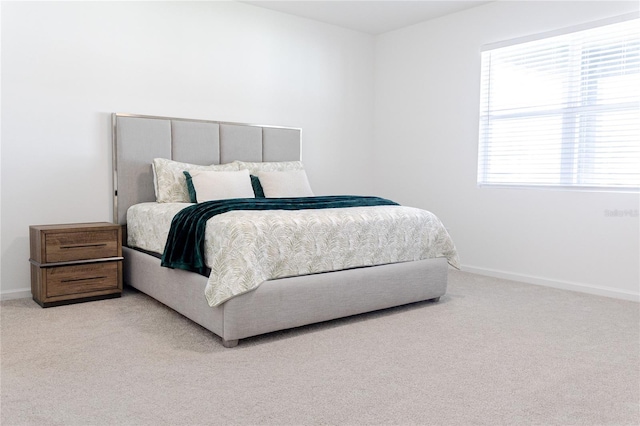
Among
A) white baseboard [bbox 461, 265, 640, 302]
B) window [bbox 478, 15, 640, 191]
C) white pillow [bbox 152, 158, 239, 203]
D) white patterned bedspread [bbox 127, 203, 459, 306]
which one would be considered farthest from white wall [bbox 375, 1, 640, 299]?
white pillow [bbox 152, 158, 239, 203]

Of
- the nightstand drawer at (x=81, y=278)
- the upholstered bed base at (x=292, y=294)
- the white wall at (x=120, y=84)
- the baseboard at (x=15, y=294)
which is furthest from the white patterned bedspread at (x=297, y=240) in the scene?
the baseboard at (x=15, y=294)

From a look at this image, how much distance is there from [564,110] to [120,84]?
3730 mm

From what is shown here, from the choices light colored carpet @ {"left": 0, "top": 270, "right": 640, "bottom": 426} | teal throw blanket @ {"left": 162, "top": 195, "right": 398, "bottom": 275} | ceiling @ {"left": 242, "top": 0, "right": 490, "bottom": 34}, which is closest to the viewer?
light colored carpet @ {"left": 0, "top": 270, "right": 640, "bottom": 426}

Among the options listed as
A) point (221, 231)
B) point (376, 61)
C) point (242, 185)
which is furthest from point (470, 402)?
point (376, 61)

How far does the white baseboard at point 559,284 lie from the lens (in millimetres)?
4039

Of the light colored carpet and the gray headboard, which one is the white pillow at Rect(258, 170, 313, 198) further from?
the light colored carpet

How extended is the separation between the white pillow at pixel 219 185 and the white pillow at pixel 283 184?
0.21 metres

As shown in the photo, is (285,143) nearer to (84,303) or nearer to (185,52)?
(185,52)

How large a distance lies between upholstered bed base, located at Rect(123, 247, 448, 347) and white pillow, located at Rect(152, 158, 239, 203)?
538 millimetres

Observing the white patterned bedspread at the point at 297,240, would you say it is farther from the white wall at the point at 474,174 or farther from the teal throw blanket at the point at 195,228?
the white wall at the point at 474,174

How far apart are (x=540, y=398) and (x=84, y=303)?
120 inches

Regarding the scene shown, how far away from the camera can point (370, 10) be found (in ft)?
16.9

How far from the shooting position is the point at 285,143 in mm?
5305

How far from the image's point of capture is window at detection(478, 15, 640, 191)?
157 inches
